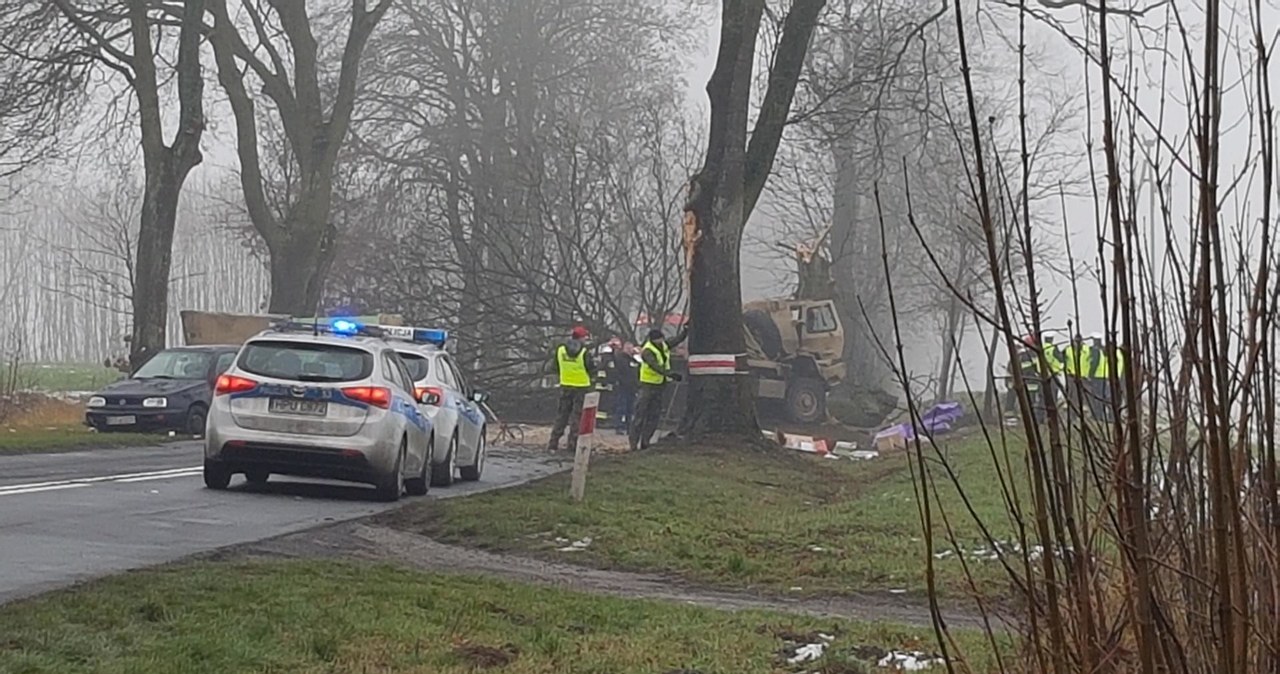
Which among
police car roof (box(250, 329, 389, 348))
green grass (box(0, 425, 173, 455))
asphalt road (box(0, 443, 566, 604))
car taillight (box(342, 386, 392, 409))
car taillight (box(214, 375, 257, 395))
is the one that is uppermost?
police car roof (box(250, 329, 389, 348))

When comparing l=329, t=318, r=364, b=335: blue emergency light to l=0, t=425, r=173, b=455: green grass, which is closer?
l=329, t=318, r=364, b=335: blue emergency light

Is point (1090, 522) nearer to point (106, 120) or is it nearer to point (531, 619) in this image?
point (531, 619)

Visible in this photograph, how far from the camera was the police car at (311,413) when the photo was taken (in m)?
15.4

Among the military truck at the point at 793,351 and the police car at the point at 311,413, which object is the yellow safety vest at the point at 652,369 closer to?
the police car at the point at 311,413

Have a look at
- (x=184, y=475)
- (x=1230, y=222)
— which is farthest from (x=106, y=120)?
(x=1230, y=222)

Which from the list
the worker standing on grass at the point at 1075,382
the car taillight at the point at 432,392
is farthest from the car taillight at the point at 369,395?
the worker standing on grass at the point at 1075,382

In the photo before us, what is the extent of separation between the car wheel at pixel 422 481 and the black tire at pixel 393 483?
36.3 inches

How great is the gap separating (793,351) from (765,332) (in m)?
0.77

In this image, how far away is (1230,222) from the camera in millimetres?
4234

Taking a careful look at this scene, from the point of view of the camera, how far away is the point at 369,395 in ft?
50.8

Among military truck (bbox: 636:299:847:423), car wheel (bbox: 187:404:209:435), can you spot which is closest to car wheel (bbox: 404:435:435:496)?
car wheel (bbox: 187:404:209:435)

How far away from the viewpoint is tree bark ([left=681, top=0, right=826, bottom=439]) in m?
22.4

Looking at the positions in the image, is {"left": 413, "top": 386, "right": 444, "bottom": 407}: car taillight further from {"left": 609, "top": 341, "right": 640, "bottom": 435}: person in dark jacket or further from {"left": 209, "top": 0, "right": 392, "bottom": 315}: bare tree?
{"left": 209, "top": 0, "right": 392, "bottom": 315}: bare tree

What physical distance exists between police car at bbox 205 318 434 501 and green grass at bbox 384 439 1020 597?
826mm
